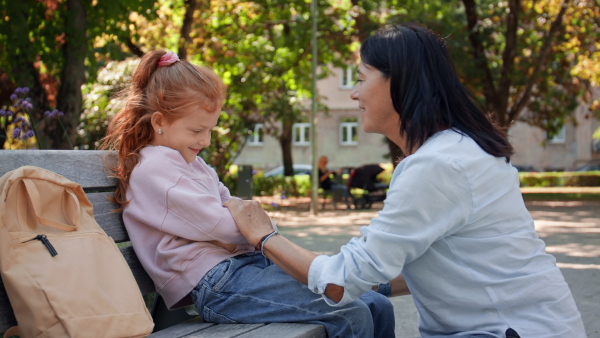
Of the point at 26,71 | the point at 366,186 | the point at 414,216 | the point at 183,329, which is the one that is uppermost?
the point at 26,71

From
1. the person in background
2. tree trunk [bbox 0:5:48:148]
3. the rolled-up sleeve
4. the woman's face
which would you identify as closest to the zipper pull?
the rolled-up sleeve

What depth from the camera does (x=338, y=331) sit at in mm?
2525

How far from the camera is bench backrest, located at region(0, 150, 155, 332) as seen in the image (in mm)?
2662

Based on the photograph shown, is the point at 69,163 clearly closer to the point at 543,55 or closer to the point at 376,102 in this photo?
the point at 376,102

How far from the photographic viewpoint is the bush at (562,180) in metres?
34.9

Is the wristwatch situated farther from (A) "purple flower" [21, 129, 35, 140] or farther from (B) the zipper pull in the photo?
(A) "purple flower" [21, 129, 35, 140]

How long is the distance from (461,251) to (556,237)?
9208 millimetres

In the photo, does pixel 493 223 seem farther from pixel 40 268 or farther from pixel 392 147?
pixel 392 147

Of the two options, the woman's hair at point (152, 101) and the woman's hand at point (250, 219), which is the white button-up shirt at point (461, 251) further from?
the woman's hair at point (152, 101)

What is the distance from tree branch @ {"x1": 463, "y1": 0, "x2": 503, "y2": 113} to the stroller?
12.3 feet

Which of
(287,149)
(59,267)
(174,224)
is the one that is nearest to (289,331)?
(174,224)

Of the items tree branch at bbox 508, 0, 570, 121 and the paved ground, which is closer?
the paved ground

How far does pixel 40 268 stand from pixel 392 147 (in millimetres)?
17221

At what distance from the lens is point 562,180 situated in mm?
35375
